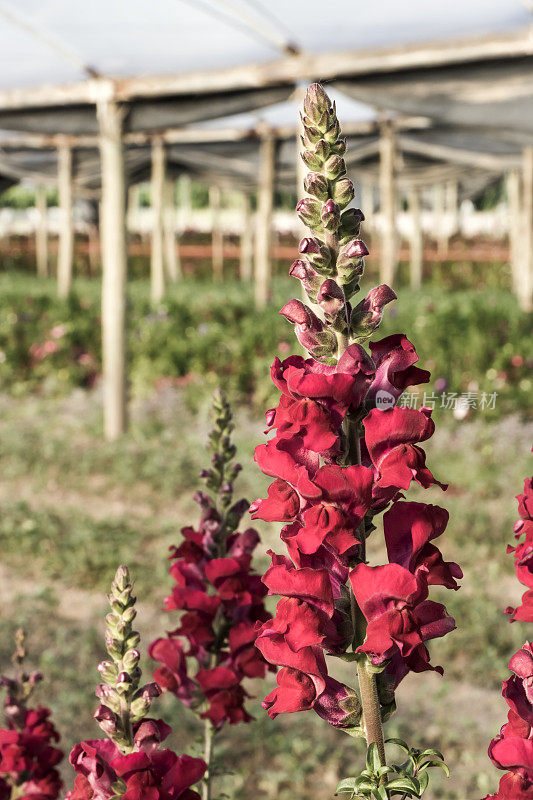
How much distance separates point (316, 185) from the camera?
1.00m

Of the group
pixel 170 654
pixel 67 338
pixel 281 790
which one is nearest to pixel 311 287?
pixel 170 654

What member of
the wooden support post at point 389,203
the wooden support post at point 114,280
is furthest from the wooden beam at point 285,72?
the wooden support post at point 389,203

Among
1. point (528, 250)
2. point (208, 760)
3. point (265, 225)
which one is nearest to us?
point (208, 760)

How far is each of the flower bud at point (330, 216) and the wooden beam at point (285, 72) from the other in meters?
4.85

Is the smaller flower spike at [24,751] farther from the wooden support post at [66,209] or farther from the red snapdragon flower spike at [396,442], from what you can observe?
the wooden support post at [66,209]

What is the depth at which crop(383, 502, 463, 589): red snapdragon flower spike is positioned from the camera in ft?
3.29

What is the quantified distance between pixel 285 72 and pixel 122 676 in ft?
17.9

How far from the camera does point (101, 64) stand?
645cm

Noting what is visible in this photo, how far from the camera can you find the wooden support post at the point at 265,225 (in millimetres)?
10398

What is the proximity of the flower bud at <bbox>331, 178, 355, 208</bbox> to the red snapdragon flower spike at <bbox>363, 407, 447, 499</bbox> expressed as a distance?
247 millimetres

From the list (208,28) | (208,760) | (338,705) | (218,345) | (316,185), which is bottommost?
(208,760)

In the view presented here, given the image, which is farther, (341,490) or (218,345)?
(218,345)

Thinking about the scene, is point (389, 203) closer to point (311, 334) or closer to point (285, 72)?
point (285, 72)

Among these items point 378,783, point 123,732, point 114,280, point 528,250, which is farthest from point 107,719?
point 528,250
